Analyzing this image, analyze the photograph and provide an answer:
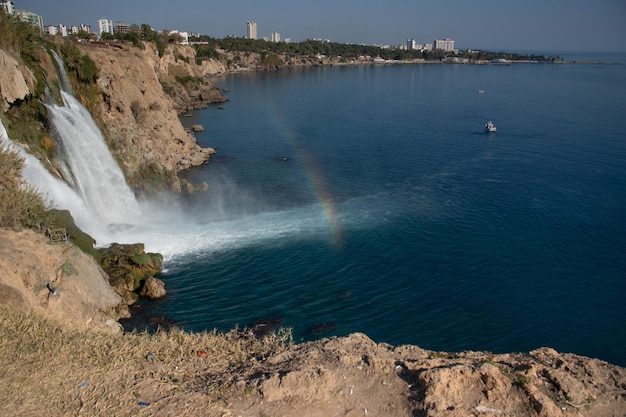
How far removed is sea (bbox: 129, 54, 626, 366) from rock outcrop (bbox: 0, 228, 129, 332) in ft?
8.41

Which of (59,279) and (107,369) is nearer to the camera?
(107,369)

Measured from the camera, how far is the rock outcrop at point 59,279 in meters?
17.1

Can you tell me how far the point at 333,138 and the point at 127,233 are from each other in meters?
33.8

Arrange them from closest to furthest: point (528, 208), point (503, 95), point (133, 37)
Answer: point (528, 208)
point (133, 37)
point (503, 95)

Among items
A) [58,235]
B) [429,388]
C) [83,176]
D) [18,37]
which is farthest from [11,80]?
[429,388]

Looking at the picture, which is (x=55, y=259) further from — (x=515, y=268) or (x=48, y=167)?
(x=515, y=268)

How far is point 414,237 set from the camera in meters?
29.2

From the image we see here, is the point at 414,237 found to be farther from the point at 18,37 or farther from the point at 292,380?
the point at 18,37

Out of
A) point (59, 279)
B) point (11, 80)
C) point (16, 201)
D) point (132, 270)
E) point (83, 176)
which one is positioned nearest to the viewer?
point (59, 279)

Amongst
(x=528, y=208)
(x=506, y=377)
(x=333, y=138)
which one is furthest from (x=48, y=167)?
(x=333, y=138)

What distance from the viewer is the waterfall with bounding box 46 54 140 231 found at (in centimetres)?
2878

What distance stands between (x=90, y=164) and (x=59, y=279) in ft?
46.4

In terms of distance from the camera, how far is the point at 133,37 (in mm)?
72000

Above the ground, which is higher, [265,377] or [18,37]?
[18,37]
